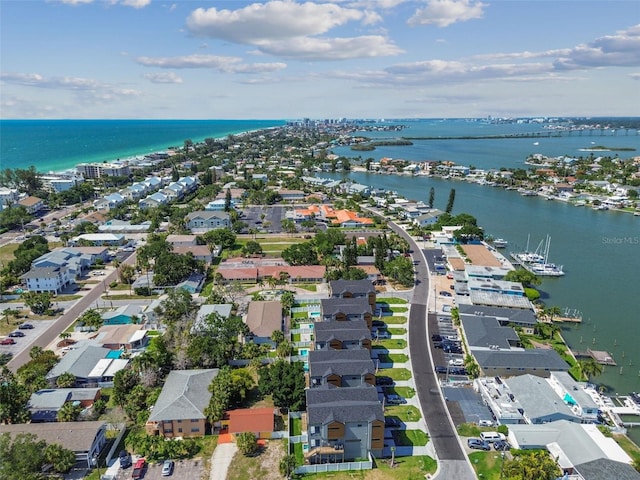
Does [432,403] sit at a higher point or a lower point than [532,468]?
lower

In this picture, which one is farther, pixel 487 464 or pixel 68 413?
pixel 68 413

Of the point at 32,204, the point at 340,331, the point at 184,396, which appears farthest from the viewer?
the point at 32,204

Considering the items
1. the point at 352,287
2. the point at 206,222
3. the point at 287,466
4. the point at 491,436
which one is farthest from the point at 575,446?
the point at 206,222

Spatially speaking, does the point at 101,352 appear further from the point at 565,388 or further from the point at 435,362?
the point at 565,388

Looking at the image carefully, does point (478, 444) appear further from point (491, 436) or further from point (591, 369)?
point (591, 369)

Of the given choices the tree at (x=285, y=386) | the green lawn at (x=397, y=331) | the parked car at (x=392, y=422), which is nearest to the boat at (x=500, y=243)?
the green lawn at (x=397, y=331)

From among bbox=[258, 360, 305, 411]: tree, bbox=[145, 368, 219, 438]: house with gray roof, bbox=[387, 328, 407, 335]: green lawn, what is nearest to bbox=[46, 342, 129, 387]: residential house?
bbox=[145, 368, 219, 438]: house with gray roof

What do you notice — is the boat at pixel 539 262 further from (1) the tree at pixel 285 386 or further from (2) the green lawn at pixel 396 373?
(1) the tree at pixel 285 386

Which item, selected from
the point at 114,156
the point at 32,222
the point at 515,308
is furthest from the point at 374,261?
the point at 114,156

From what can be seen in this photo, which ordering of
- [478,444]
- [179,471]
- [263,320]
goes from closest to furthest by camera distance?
1. [179,471]
2. [478,444]
3. [263,320]
